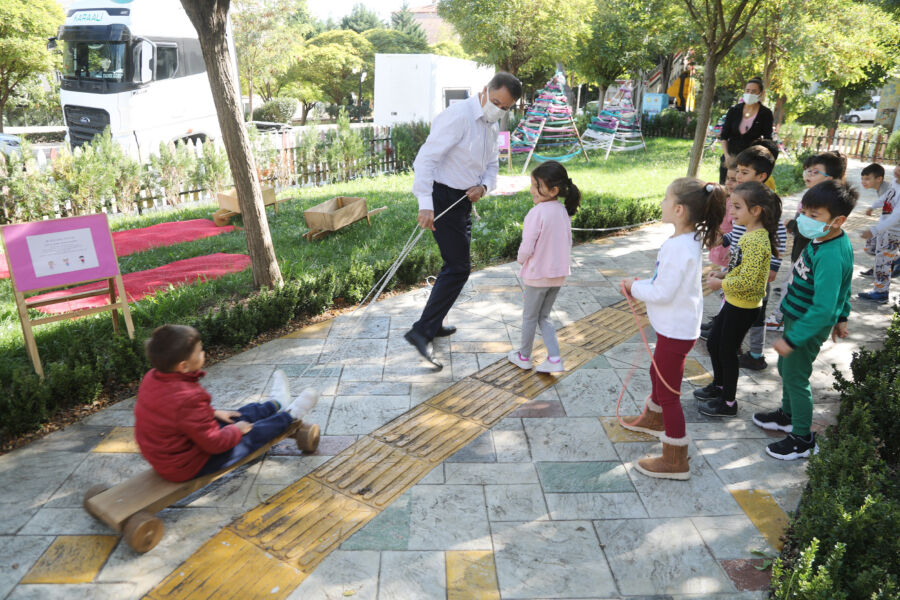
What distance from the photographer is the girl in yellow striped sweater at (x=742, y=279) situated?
133 inches

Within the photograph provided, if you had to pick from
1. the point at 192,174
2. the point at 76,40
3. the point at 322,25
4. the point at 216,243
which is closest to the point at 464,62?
the point at 76,40

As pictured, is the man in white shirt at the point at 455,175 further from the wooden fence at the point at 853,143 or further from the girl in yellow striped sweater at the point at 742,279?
the wooden fence at the point at 853,143

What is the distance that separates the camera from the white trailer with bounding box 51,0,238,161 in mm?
13070

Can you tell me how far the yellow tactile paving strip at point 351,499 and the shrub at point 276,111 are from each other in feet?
115

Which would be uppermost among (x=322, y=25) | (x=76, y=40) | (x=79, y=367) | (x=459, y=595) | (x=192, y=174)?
(x=322, y=25)

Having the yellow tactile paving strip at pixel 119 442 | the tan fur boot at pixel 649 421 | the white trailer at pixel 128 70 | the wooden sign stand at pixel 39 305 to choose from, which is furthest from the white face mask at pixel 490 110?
the white trailer at pixel 128 70

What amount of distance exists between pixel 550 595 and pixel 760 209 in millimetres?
2344

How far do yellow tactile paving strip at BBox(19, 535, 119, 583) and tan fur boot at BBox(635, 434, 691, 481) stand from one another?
267cm

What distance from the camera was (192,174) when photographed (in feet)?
35.9

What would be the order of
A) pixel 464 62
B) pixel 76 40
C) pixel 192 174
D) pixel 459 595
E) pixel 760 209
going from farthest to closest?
pixel 464 62, pixel 76 40, pixel 192 174, pixel 760 209, pixel 459 595

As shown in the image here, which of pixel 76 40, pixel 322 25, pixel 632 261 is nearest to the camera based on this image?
pixel 632 261

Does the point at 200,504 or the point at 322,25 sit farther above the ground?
the point at 322,25

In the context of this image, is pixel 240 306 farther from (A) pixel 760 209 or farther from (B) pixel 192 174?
(B) pixel 192 174

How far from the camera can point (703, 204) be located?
2.96 metres
